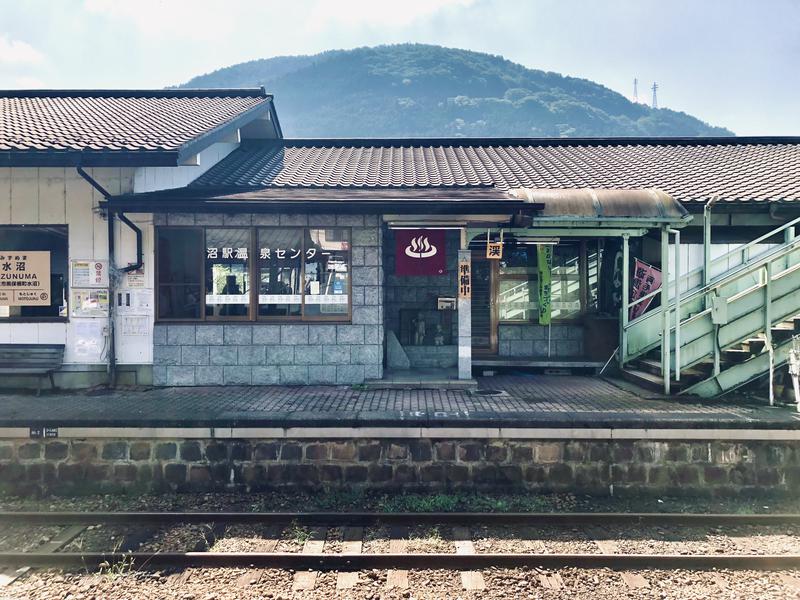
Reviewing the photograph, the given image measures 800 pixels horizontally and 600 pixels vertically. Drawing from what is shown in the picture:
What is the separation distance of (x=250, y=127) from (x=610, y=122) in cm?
9902

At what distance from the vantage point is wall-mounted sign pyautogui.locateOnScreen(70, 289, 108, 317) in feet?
29.9

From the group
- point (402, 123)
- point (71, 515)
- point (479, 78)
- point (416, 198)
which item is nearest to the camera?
point (71, 515)

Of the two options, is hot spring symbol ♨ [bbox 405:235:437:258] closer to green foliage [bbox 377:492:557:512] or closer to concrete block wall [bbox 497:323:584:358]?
concrete block wall [bbox 497:323:584:358]

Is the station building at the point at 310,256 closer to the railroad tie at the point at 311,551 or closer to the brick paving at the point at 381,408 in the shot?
the brick paving at the point at 381,408

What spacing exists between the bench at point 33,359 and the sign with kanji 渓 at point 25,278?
0.84 m

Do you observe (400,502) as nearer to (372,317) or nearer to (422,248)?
(372,317)

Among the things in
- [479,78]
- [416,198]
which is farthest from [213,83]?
[416,198]

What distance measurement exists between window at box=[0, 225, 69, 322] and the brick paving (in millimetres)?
1651

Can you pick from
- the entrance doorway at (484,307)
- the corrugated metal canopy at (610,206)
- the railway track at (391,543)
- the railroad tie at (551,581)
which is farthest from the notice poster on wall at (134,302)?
the railroad tie at (551,581)

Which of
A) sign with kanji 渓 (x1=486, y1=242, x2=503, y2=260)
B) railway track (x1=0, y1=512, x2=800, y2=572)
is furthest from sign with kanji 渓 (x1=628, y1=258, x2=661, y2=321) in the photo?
railway track (x1=0, y1=512, x2=800, y2=572)

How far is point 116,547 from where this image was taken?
17.5 feet

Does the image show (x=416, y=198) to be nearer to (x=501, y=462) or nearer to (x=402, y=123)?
(x=501, y=462)

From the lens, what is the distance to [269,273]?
9.11 m

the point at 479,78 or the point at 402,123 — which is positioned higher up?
the point at 479,78
